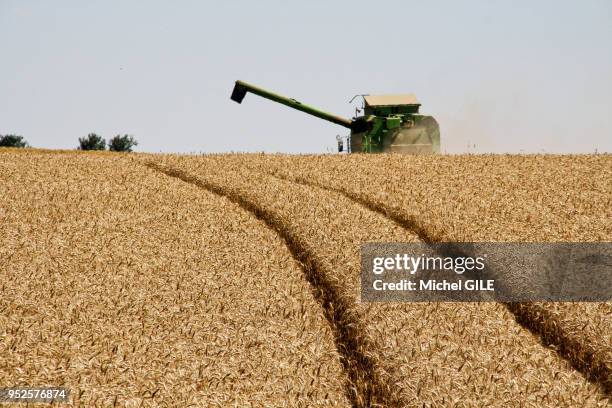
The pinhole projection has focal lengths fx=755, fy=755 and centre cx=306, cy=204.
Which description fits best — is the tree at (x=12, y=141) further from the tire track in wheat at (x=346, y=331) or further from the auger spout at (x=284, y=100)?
the tire track in wheat at (x=346, y=331)

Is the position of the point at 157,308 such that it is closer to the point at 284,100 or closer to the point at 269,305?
the point at 269,305

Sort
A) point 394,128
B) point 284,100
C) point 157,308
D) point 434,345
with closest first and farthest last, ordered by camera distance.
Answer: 1. point 434,345
2. point 157,308
3. point 394,128
4. point 284,100

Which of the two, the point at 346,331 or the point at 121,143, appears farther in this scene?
the point at 121,143

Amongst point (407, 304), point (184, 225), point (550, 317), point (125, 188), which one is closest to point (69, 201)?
point (125, 188)

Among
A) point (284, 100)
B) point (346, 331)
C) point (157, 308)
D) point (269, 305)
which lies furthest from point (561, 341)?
point (284, 100)

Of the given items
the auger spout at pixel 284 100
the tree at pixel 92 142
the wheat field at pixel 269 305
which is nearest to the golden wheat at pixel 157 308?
the wheat field at pixel 269 305

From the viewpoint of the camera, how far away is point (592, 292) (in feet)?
40.7

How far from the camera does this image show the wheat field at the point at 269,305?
8.49 m

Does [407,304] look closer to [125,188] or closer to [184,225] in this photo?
[184,225]

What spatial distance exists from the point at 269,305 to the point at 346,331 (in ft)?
4.03

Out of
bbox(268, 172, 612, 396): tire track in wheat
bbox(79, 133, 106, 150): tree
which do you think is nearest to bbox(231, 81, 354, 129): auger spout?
bbox(268, 172, 612, 396): tire track in wheat

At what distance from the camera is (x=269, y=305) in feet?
37.0

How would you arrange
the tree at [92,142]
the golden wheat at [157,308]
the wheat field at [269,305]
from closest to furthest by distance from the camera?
the golden wheat at [157,308] < the wheat field at [269,305] < the tree at [92,142]

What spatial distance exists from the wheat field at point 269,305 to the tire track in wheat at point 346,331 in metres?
0.03
